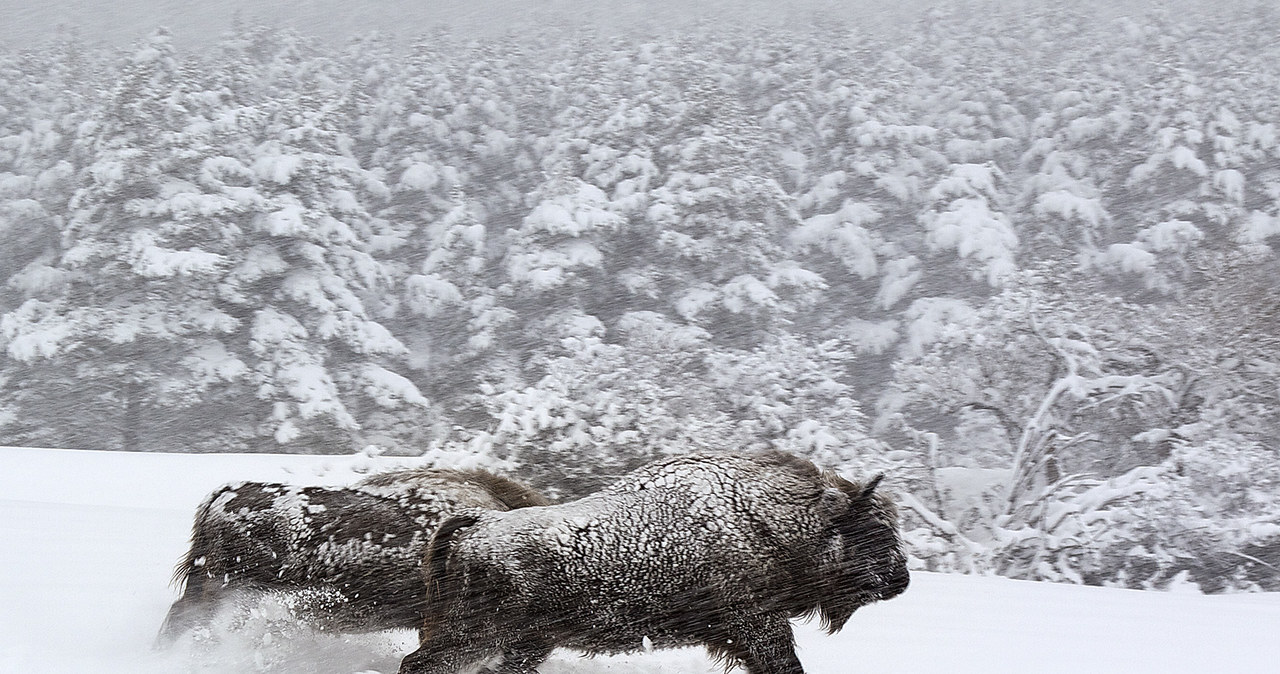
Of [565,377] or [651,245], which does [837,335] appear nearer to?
[651,245]

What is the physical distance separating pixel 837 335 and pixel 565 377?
27.9 ft

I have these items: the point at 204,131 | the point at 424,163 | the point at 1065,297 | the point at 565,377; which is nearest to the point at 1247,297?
the point at 1065,297

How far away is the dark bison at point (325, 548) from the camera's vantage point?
339 centimetres

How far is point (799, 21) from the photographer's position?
24.7m

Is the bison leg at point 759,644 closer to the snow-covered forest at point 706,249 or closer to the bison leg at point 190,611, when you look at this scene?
the bison leg at point 190,611

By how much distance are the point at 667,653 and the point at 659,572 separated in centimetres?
98

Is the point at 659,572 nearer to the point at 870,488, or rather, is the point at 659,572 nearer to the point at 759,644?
the point at 759,644

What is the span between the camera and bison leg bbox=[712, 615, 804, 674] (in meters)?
3.09

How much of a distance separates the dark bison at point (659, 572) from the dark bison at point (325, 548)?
35cm

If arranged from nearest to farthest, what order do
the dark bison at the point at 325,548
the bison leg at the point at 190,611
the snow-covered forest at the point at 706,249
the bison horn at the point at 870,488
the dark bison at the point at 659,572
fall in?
the dark bison at the point at 659,572 → the bison horn at the point at 870,488 → the dark bison at the point at 325,548 → the bison leg at the point at 190,611 → the snow-covered forest at the point at 706,249

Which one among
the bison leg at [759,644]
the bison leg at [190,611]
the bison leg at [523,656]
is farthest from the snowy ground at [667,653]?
the bison leg at [759,644]

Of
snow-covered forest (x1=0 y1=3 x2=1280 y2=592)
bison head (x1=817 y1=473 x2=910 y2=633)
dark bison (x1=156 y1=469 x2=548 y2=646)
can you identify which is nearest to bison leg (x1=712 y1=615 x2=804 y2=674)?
bison head (x1=817 y1=473 x2=910 y2=633)

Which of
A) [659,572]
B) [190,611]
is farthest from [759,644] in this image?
[190,611]

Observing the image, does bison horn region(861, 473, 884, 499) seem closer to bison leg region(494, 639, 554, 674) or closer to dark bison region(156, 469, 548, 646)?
bison leg region(494, 639, 554, 674)
